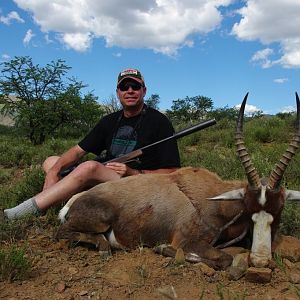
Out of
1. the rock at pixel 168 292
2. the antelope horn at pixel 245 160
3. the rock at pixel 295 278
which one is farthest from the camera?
the antelope horn at pixel 245 160

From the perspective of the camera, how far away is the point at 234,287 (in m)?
3.37

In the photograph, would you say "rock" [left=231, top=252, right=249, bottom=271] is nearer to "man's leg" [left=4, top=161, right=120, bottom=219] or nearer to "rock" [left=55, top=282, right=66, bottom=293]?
"rock" [left=55, top=282, right=66, bottom=293]

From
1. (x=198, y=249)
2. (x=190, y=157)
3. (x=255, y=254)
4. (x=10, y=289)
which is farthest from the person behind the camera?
(x=190, y=157)

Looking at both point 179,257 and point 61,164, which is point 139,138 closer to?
point 61,164

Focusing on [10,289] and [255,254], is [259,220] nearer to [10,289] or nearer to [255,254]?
[255,254]

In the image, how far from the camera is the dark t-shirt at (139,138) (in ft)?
18.0

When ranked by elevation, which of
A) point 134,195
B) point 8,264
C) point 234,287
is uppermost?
point 134,195

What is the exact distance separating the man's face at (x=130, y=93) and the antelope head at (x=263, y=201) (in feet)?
6.48

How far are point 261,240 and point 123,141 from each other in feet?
8.44

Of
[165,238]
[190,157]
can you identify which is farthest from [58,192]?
[190,157]

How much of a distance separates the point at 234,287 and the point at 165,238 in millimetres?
1107

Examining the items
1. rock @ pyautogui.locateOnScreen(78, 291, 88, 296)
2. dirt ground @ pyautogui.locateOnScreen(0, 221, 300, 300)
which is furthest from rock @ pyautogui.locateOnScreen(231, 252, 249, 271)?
rock @ pyautogui.locateOnScreen(78, 291, 88, 296)

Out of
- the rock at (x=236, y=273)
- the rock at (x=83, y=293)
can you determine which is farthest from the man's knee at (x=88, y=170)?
the rock at (x=236, y=273)

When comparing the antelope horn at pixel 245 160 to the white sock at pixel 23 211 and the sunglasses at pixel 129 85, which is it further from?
the white sock at pixel 23 211
